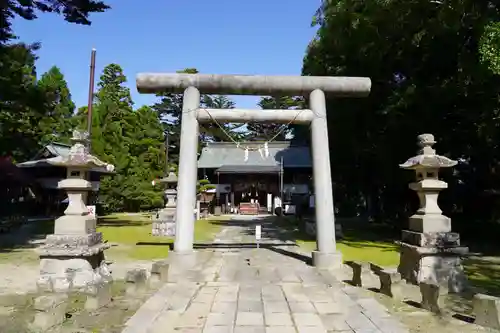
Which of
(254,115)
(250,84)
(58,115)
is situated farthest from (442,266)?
(58,115)

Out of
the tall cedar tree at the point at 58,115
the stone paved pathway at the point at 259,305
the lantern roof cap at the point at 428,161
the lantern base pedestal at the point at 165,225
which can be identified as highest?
the tall cedar tree at the point at 58,115

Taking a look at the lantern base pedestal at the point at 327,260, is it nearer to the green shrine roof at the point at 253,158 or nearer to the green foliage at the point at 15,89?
the green foliage at the point at 15,89

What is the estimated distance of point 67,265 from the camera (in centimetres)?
762

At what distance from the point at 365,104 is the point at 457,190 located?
25.9 ft

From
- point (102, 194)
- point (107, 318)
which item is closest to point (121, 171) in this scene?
point (102, 194)

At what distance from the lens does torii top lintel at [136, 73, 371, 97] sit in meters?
10.0

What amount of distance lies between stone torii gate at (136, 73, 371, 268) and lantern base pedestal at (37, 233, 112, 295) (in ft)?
7.28

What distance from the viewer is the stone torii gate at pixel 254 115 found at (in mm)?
9594

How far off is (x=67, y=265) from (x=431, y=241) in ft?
22.6

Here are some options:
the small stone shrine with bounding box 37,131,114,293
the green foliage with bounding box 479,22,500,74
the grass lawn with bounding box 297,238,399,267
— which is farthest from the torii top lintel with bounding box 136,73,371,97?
the grass lawn with bounding box 297,238,399,267

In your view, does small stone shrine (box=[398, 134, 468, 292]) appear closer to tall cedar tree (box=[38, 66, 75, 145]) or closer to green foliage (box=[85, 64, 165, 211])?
green foliage (box=[85, 64, 165, 211])

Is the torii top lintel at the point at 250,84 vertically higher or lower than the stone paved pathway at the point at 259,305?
higher

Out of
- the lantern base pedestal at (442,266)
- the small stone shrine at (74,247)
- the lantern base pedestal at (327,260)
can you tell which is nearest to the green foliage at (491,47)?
the lantern base pedestal at (442,266)

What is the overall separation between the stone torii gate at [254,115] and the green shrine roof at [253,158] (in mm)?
23474
